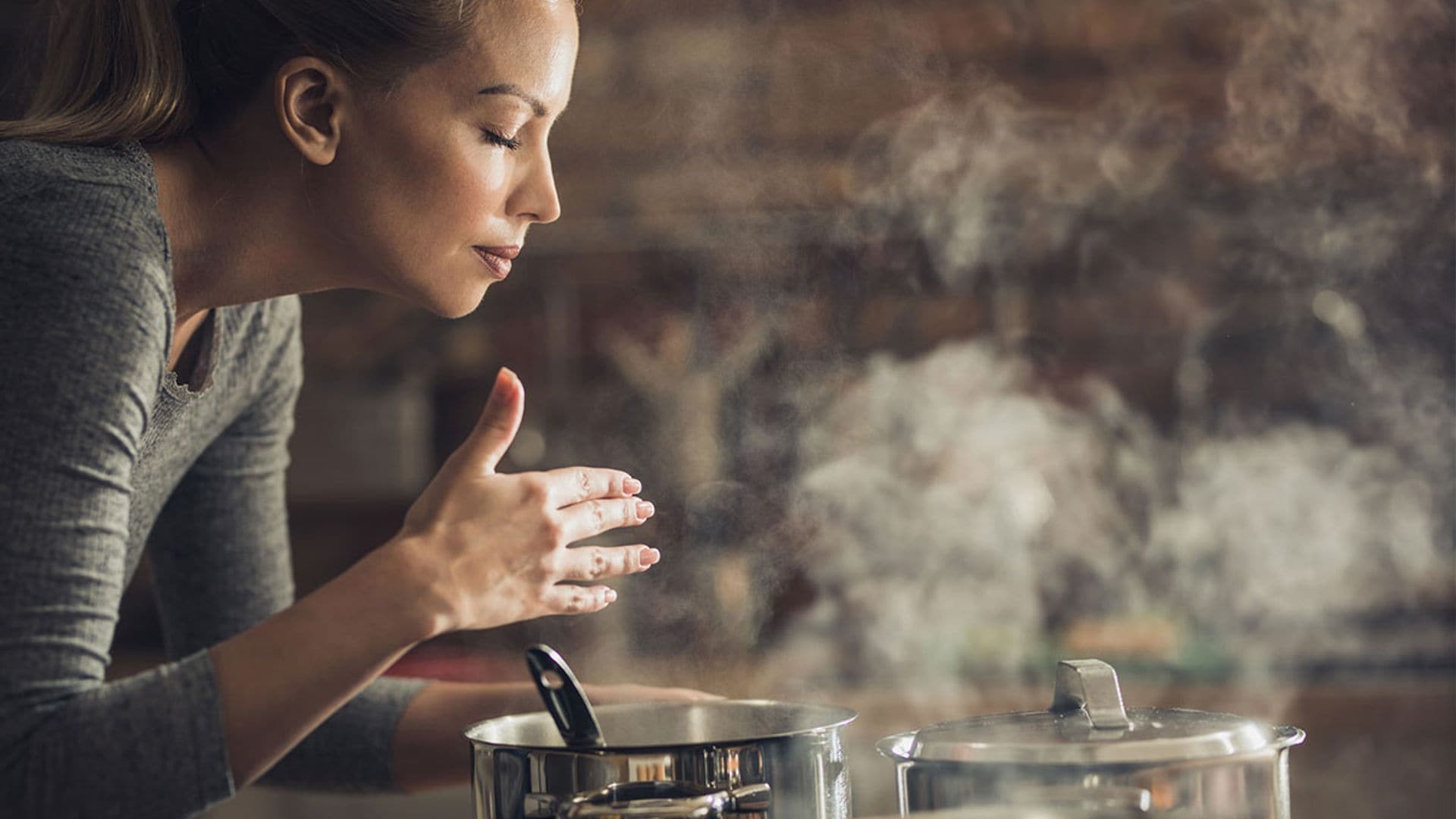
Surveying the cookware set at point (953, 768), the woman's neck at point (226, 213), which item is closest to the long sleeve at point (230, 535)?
the woman's neck at point (226, 213)

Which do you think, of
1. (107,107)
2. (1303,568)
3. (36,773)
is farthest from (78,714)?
(1303,568)

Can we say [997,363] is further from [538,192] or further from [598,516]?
[598,516]

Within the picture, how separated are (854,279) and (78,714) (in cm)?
207

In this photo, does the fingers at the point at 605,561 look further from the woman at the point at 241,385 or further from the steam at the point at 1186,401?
the steam at the point at 1186,401

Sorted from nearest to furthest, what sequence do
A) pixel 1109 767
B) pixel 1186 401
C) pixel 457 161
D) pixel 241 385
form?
pixel 1109 767, pixel 457 161, pixel 241 385, pixel 1186 401

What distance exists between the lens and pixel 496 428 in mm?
838

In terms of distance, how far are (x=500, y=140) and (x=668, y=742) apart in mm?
454

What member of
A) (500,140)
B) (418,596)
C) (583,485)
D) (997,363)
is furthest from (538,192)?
(997,363)

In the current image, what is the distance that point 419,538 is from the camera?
776mm

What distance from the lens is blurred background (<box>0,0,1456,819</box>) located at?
7.86ft

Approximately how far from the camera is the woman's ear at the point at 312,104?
972 mm

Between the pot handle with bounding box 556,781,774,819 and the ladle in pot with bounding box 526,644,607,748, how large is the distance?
0.11 ft

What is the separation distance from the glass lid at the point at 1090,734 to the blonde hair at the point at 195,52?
598 mm

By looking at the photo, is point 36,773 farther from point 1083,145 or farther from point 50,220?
point 1083,145
